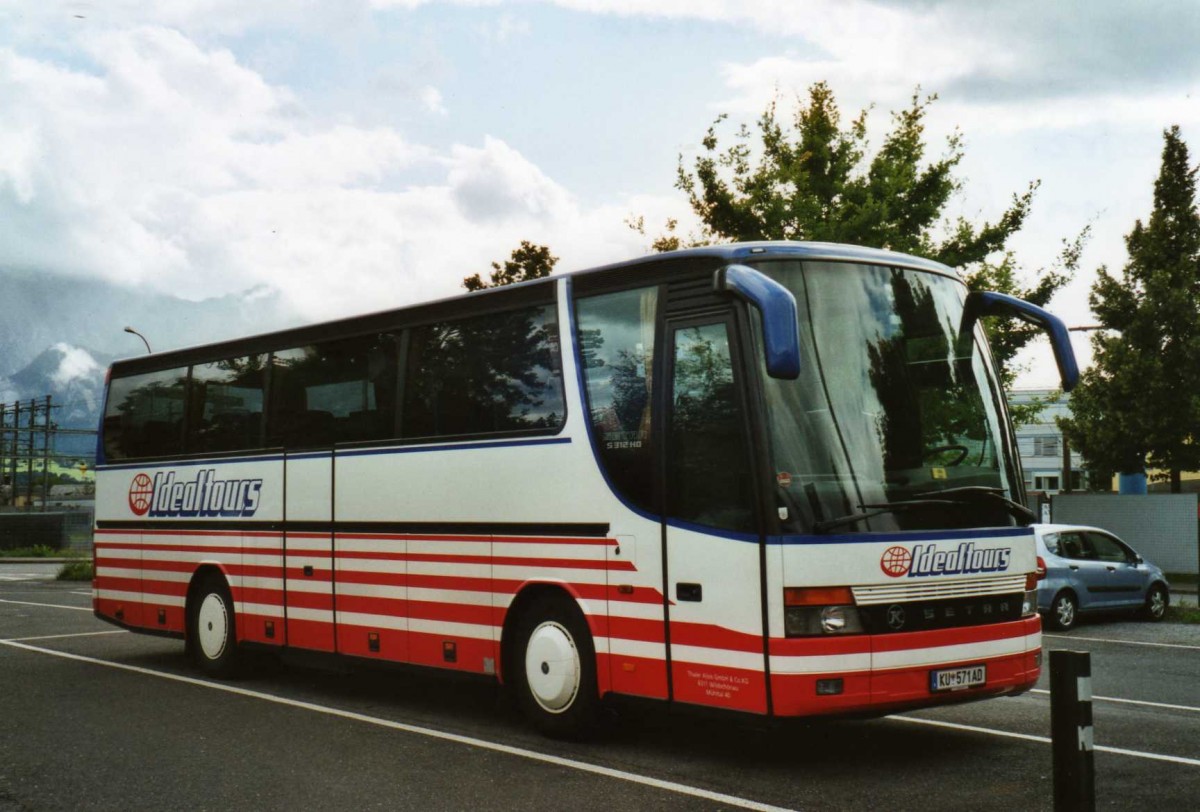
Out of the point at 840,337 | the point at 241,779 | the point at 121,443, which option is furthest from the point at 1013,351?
the point at 241,779

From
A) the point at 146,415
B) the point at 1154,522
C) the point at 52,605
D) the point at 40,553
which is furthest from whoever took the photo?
the point at 40,553

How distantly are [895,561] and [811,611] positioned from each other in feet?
2.02

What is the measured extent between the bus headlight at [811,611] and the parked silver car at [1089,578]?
11.0 metres

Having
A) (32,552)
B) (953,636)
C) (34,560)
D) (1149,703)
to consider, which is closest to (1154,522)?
(1149,703)

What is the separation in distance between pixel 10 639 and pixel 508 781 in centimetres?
1157

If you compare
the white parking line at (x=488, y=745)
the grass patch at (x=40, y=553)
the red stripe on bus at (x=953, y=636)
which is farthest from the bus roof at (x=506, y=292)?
the grass patch at (x=40, y=553)

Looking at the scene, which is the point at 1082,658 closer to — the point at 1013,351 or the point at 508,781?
the point at 508,781

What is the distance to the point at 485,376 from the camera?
9953 millimetres

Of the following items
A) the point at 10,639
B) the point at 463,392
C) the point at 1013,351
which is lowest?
the point at 10,639

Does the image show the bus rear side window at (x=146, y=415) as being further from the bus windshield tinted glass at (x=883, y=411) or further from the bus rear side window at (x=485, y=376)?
the bus windshield tinted glass at (x=883, y=411)

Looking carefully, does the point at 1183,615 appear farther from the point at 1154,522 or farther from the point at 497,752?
the point at 497,752

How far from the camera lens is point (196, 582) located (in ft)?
44.0

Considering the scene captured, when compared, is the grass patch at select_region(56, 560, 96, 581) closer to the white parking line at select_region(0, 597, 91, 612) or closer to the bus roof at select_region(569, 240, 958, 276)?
the white parking line at select_region(0, 597, 91, 612)

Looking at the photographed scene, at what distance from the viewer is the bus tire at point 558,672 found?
8828 millimetres
